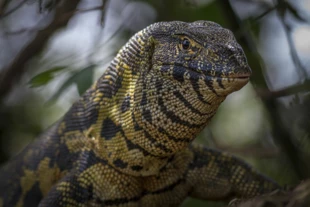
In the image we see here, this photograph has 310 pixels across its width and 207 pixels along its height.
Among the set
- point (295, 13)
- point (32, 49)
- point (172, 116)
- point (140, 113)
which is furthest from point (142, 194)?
point (32, 49)

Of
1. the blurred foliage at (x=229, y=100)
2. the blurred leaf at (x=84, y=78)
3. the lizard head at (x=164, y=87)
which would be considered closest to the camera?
the lizard head at (x=164, y=87)

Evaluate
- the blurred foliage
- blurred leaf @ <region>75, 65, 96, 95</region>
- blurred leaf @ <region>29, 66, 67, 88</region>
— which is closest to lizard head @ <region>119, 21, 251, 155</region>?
the blurred foliage

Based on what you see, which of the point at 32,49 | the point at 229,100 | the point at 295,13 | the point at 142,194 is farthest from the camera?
the point at 229,100

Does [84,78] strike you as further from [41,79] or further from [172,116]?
[172,116]

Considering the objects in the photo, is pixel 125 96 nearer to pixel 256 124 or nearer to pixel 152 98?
pixel 152 98

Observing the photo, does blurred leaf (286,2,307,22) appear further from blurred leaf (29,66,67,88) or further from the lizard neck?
blurred leaf (29,66,67,88)

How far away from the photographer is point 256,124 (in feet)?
26.7

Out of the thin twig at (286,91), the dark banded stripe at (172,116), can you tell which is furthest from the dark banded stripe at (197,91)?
the thin twig at (286,91)

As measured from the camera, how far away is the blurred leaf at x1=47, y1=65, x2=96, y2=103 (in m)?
5.37

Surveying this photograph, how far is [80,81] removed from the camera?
5.43 meters

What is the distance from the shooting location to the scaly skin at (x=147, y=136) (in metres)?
4.26

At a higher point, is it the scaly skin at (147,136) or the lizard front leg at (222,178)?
the scaly skin at (147,136)

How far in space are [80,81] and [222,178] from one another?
1453mm

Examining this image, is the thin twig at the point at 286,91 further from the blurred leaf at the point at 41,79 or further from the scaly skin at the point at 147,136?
the blurred leaf at the point at 41,79
